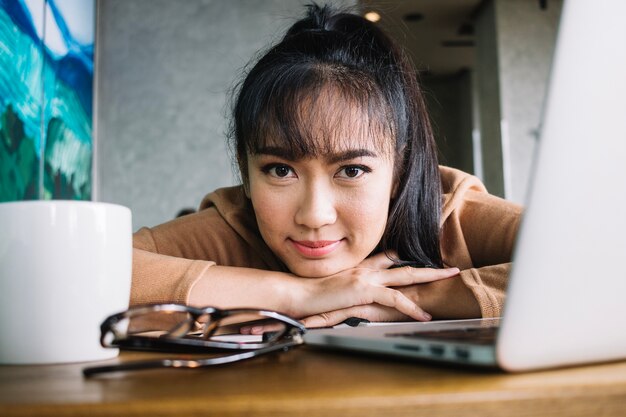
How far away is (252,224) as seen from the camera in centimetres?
115

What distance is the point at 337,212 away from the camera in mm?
924

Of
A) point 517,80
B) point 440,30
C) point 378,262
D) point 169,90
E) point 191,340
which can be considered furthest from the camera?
point 440,30

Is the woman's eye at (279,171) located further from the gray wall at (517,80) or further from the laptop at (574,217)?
the gray wall at (517,80)

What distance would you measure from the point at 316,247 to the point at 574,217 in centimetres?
69

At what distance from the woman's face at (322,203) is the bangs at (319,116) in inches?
0.5

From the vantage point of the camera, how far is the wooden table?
208mm

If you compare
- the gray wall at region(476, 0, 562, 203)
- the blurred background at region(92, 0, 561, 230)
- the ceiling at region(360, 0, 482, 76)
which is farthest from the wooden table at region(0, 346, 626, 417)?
the gray wall at region(476, 0, 562, 203)

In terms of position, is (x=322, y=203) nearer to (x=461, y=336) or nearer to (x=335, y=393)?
(x=461, y=336)

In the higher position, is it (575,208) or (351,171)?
(351,171)

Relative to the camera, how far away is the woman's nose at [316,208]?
879mm

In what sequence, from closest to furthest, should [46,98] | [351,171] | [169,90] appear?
1. [351,171]
2. [46,98]
3. [169,90]

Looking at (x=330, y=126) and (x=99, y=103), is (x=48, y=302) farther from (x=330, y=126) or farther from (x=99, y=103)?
(x=99, y=103)

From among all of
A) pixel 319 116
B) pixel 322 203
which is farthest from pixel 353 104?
pixel 322 203

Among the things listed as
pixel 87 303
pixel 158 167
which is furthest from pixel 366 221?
pixel 158 167
